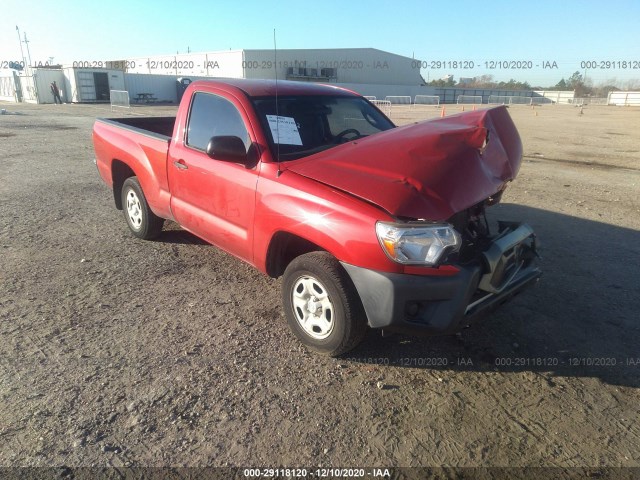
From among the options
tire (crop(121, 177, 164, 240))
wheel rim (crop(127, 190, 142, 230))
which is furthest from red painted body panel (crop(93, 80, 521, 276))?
wheel rim (crop(127, 190, 142, 230))

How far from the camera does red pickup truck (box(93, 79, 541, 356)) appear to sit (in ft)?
8.80

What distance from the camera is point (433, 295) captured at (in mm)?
2666

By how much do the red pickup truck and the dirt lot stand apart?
435mm

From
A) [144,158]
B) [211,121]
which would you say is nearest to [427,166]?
[211,121]

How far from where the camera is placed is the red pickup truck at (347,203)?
2.68 metres

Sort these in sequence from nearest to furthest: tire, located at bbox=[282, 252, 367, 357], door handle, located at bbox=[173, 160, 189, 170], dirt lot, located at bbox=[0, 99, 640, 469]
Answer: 1. dirt lot, located at bbox=[0, 99, 640, 469]
2. tire, located at bbox=[282, 252, 367, 357]
3. door handle, located at bbox=[173, 160, 189, 170]

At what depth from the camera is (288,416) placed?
261 centimetres

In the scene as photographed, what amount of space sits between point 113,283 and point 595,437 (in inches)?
157

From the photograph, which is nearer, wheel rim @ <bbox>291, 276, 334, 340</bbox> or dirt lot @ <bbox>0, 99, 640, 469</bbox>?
dirt lot @ <bbox>0, 99, 640, 469</bbox>

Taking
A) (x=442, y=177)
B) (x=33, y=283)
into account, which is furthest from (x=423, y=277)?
(x=33, y=283)

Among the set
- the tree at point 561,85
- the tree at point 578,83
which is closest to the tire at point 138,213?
the tree at point 578,83

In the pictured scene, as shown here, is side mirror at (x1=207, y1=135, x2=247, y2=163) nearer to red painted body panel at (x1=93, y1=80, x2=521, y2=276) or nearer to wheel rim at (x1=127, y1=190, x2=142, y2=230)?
red painted body panel at (x1=93, y1=80, x2=521, y2=276)

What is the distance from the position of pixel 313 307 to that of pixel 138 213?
310 cm

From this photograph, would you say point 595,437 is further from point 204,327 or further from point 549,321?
point 204,327
